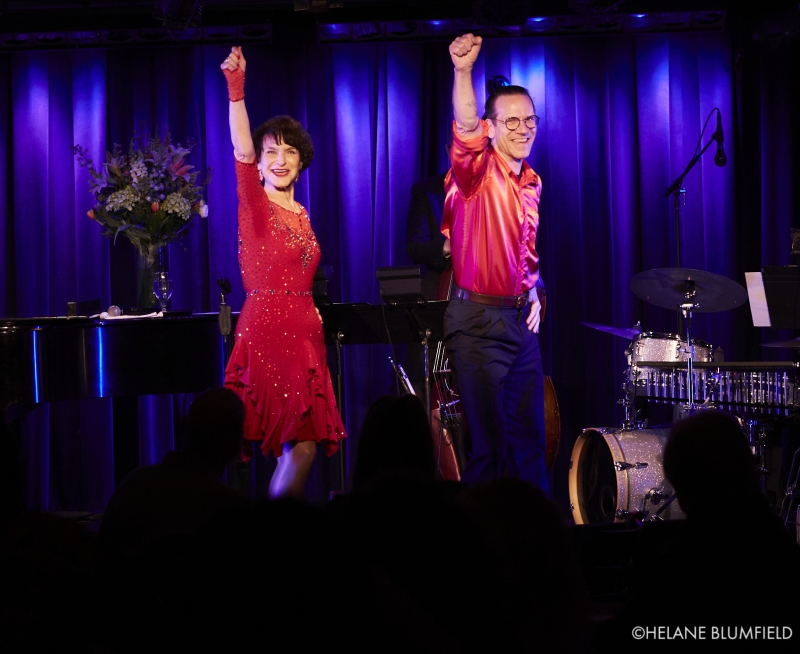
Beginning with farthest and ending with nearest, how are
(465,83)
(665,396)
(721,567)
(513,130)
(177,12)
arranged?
(177,12) → (665,396) → (513,130) → (465,83) → (721,567)

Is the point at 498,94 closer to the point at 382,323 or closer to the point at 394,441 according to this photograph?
the point at 382,323

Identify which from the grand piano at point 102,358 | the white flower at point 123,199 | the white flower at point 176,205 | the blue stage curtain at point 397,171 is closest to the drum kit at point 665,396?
the blue stage curtain at point 397,171

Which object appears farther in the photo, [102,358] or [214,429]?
[102,358]

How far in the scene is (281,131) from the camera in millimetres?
4039

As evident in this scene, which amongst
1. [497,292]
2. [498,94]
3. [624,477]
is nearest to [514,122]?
[498,94]

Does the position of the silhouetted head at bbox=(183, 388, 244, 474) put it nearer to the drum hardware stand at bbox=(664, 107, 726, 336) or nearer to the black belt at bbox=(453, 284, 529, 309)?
the black belt at bbox=(453, 284, 529, 309)

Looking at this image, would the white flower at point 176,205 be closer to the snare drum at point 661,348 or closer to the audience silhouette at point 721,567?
the snare drum at point 661,348

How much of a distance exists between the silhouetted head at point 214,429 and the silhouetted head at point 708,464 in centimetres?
113

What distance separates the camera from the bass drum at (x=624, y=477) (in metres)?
4.58

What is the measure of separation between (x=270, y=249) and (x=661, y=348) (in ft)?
7.76

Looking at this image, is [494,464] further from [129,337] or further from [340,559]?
[340,559]

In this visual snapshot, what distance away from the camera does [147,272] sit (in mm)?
4898

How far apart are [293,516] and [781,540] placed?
102cm

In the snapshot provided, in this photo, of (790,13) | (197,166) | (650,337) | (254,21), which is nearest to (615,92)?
(790,13)
